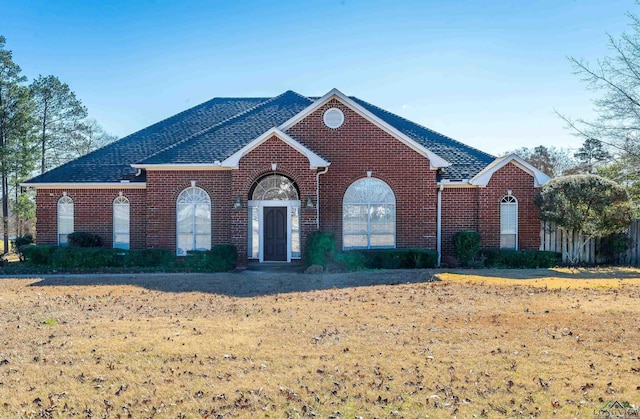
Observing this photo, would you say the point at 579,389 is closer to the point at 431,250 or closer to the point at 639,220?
the point at 431,250

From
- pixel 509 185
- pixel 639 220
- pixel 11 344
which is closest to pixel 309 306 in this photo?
pixel 11 344

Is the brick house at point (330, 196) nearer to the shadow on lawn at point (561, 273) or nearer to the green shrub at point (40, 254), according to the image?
the green shrub at point (40, 254)

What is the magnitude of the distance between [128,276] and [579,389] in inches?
501

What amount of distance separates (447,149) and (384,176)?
409 centimetres

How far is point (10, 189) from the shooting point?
34.8 metres

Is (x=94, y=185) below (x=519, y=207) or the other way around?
the other way around

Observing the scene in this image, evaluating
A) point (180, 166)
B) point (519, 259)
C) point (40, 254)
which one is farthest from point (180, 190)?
point (519, 259)

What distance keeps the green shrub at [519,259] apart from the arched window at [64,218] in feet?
52.7

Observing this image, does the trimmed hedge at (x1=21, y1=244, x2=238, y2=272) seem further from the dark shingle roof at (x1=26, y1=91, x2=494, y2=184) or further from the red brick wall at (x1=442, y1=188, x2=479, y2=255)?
the red brick wall at (x1=442, y1=188, x2=479, y2=255)

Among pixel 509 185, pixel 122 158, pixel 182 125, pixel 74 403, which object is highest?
pixel 182 125

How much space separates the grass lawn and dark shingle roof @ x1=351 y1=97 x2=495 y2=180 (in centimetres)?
769

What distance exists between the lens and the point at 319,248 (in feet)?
50.2

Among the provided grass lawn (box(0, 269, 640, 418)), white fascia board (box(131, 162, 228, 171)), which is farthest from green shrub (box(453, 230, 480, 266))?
white fascia board (box(131, 162, 228, 171))

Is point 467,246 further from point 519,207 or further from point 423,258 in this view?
point 519,207
